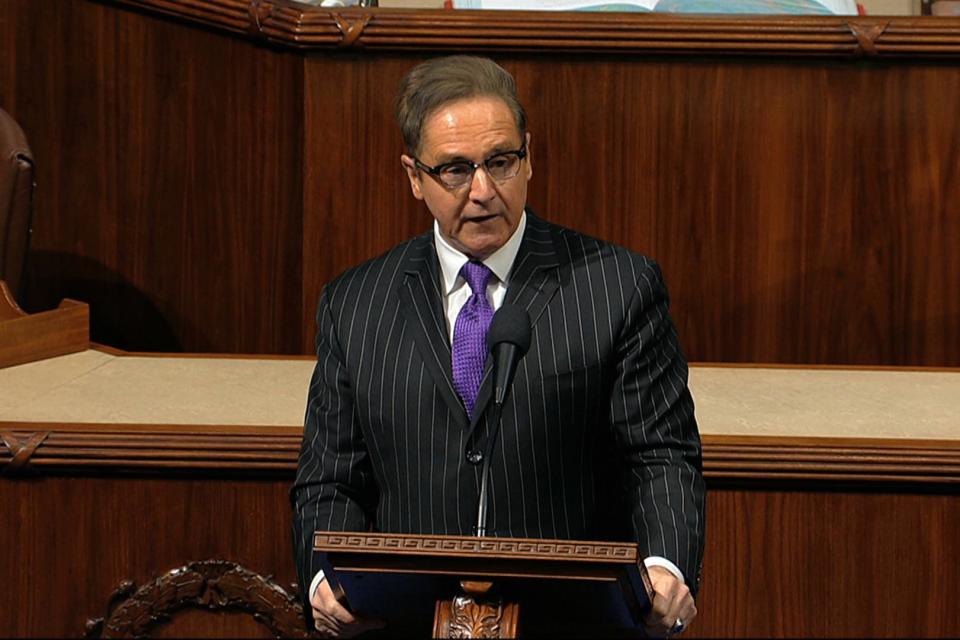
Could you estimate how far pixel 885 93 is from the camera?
2879 mm

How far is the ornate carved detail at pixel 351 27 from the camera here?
9.41 ft

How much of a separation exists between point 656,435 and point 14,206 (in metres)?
1.52

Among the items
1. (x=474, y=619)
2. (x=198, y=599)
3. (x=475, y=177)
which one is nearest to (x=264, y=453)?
(x=198, y=599)

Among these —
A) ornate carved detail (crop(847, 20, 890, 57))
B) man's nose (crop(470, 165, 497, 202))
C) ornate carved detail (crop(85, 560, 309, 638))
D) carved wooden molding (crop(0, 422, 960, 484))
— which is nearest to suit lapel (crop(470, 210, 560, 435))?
man's nose (crop(470, 165, 497, 202))

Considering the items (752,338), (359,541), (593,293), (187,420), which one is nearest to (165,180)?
(187,420)

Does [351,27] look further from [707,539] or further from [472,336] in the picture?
[472,336]

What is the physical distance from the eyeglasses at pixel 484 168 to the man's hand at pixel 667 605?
1.34 ft

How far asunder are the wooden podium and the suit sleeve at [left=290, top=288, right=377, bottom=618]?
0.84 ft

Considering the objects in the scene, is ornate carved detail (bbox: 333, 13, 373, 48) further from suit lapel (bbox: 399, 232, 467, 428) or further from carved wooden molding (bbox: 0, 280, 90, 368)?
suit lapel (bbox: 399, 232, 467, 428)

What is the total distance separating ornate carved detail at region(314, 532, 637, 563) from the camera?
1414 millimetres

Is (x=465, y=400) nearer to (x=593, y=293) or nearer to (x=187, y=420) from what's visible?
(x=593, y=293)

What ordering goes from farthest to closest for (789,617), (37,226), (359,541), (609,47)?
(37,226)
(609,47)
(789,617)
(359,541)

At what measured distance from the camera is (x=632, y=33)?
2.85 metres

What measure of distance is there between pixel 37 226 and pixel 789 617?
1.53 metres
